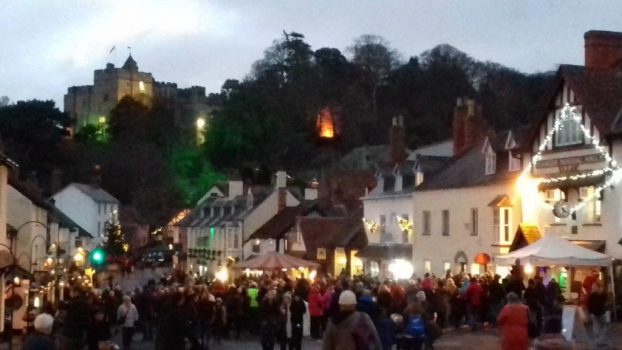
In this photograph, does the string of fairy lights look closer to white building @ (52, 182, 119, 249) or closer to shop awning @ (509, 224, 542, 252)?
shop awning @ (509, 224, 542, 252)

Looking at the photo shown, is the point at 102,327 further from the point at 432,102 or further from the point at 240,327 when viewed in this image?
the point at 432,102

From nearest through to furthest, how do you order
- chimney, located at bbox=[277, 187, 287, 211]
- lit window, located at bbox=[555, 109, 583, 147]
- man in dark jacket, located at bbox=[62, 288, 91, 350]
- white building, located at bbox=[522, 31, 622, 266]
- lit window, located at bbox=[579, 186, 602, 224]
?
man in dark jacket, located at bbox=[62, 288, 91, 350] < white building, located at bbox=[522, 31, 622, 266] < lit window, located at bbox=[579, 186, 602, 224] < lit window, located at bbox=[555, 109, 583, 147] < chimney, located at bbox=[277, 187, 287, 211]

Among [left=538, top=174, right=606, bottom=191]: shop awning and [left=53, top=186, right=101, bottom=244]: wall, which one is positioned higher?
[left=53, top=186, right=101, bottom=244]: wall

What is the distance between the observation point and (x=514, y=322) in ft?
52.6

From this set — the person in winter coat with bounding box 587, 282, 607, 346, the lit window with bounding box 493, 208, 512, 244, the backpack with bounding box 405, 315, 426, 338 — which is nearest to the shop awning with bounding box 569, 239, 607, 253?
the lit window with bounding box 493, 208, 512, 244

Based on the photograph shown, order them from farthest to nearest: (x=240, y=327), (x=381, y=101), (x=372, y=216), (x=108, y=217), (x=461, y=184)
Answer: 1. (x=381, y=101)
2. (x=108, y=217)
3. (x=372, y=216)
4. (x=461, y=184)
5. (x=240, y=327)

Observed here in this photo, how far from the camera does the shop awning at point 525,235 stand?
37.0 metres

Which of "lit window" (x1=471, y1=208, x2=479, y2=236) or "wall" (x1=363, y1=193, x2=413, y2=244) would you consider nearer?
"lit window" (x1=471, y1=208, x2=479, y2=236)

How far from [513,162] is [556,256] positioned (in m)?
11.1

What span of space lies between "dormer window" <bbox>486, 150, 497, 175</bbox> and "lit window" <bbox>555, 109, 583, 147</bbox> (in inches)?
201

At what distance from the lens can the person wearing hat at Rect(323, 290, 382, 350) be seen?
1133 cm

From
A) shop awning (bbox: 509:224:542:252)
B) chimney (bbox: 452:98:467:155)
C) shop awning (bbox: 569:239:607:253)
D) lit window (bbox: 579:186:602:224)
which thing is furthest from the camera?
chimney (bbox: 452:98:467:155)

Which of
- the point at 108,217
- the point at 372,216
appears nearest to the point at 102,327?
the point at 372,216

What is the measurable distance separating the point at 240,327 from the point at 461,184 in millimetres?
13907
